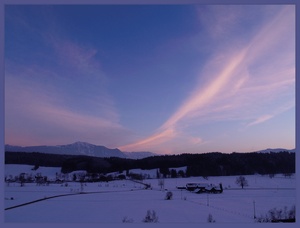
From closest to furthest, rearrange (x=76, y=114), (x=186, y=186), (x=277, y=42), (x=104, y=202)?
(x=277, y=42)
(x=104, y=202)
(x=76, y=114)
(x=186, y=186)

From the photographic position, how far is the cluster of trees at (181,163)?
4.01 meters

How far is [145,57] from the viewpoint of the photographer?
404 cm

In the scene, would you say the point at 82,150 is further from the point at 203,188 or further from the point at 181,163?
the point at 203,188

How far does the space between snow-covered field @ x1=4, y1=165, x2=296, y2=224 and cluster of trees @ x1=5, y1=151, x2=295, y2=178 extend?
10cm

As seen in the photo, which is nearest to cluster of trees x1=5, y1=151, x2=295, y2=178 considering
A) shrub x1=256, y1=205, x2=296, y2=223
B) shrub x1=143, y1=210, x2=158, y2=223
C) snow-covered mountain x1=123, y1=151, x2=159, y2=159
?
snow-covered mountain x1=123, y1=151, x2=159, y2=159

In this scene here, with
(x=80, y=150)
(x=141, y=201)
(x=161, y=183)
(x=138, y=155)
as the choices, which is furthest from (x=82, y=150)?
(x=161, y=183)

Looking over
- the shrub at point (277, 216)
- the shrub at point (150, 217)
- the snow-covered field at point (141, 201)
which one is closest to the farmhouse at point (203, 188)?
the snow-covered field at point (141, 201)

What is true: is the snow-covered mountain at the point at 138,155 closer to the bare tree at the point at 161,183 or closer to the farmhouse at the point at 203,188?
the bare tree at the point at 161,183

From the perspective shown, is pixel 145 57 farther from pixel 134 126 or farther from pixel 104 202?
pixel 104 202

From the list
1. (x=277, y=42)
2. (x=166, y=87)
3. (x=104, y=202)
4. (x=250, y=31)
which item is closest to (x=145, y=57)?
(x=166, y=87)

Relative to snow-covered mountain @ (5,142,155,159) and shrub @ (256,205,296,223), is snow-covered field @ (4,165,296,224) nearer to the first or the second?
shrub @ (256,205,296,223)

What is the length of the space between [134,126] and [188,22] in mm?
1324

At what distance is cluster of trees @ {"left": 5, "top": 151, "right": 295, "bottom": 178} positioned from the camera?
13.1ft

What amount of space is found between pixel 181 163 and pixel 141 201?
76cm
